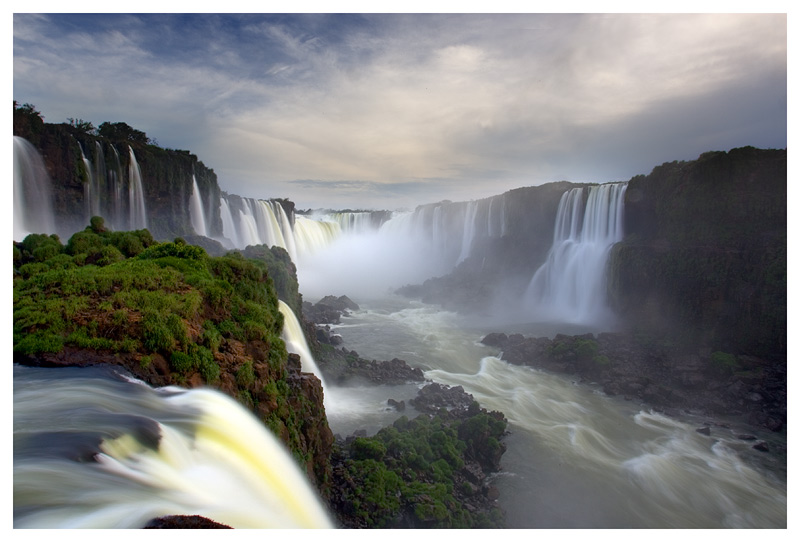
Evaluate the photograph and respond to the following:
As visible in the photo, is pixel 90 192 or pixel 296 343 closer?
pixel 296 343

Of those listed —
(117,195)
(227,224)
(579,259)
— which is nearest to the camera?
(117,195)

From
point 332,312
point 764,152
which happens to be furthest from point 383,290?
point 764,152

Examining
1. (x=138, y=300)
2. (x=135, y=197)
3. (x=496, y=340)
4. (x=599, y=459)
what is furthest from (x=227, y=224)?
(x=599, y=459)

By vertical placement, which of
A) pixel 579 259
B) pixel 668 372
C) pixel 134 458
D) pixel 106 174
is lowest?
pixel 668 372

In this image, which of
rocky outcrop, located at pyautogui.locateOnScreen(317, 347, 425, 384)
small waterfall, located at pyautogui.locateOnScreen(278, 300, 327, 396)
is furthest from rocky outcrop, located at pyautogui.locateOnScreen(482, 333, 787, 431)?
small waterfall, located at pyautogui.locateOnScreen(278, 300, 327, 396)

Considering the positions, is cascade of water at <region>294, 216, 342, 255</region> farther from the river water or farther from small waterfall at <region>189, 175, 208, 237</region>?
the river water

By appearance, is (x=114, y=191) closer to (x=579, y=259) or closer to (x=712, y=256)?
(x=579, y=259)

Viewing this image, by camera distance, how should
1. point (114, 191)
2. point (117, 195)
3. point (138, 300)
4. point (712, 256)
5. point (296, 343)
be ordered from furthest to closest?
point (117, 195) < point (114, 191) < point (712, 256) < point (296, 343) < point (138, 300)
